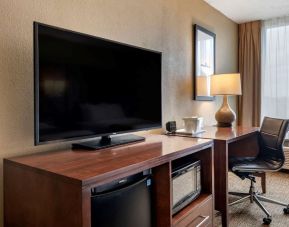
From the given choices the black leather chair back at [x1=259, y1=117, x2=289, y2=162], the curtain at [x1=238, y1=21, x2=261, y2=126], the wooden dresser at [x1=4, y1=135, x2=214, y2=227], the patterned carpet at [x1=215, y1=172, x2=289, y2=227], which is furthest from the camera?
the curtain at [x1=238, y1=21, x2=261, y2=126]

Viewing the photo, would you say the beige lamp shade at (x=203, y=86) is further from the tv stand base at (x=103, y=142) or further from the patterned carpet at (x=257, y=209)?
the tv stand base at (x=103, y=142)

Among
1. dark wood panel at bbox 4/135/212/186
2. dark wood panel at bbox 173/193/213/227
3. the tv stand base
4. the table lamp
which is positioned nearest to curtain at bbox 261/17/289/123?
the table lamp

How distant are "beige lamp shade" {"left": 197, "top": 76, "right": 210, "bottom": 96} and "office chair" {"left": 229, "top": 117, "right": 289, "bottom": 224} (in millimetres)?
744

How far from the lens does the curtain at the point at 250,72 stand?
3.88 m

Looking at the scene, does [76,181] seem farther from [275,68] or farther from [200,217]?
[275,68]

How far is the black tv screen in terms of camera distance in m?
1.27

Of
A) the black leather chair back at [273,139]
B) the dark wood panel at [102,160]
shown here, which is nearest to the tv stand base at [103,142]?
the dark wood panel at [102,160]

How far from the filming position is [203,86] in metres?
3.06

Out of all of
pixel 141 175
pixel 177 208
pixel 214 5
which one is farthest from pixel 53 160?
pixel 214 5

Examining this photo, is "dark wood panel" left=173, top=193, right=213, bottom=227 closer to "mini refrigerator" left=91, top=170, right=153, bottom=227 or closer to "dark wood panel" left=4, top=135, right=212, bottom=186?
"mini refrigerator" left=91, top=170, right=153, bottom=227

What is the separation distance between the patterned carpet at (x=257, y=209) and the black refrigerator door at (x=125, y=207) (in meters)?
1.09

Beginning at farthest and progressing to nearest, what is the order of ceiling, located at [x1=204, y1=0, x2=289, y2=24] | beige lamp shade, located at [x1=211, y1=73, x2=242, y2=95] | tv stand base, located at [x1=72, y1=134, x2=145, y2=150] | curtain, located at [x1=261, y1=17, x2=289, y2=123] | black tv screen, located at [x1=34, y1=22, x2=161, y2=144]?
1. curtain, located at [x1=261, y1=17, x2=289, y2=123]
2. ceiling, located at [x1=204, y1=0, x2=289, y2=24]
3. beige lamp shade, located at [x1=211, y1=73, x2=242, y2=95]
4. tv stand base, located at [x1=72, y1=134, x2=145, y2=150]
5. black tv screen, located at [x1=34, y1=22, x2=161, y2=144]

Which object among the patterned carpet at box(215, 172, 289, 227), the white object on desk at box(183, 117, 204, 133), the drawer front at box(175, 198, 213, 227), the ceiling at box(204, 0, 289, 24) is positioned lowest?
the patterned carpet at box(215, 172, 289, 227)

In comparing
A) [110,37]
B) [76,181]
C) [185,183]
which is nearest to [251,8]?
[110,37]
